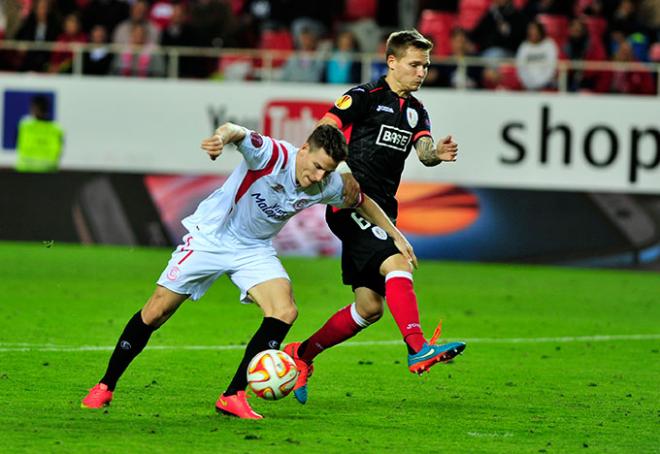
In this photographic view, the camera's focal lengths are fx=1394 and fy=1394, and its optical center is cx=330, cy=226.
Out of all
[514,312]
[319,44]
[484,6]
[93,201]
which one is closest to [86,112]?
[93,201]

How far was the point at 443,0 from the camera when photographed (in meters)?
21.0

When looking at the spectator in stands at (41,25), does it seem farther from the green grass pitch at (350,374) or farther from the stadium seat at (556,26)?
the stadium seat at (556,26)

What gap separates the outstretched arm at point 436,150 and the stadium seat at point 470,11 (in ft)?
41.5

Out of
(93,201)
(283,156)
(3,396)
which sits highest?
(283,156)

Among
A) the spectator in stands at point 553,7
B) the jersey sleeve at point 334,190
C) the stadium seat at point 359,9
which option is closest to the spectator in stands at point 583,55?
the spectator in stands at point 553,7

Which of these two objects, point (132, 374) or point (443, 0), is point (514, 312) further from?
point (443, 0)

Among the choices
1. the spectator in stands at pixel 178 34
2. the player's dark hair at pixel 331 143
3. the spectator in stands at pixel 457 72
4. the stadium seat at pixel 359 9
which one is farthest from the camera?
the stadium seat at pixel 359 9

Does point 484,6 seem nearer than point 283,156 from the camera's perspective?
No

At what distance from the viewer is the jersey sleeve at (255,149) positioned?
22.7 ft

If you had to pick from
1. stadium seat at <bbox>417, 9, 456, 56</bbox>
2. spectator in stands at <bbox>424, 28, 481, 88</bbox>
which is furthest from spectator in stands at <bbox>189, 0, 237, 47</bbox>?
Answer: spectator in stands at <bbox>424, 28, 481, 88</bbox>

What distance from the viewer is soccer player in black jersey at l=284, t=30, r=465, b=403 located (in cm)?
788

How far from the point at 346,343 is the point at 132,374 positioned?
254 cm

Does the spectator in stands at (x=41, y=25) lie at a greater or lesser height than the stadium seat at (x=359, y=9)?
lesser

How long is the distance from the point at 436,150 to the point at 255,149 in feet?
4.44
